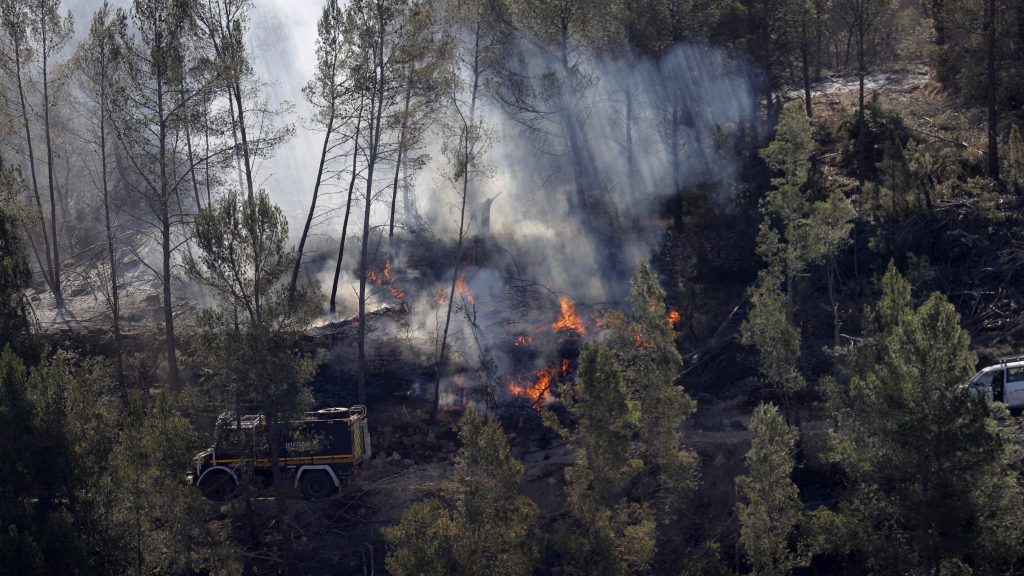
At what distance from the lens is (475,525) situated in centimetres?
1633

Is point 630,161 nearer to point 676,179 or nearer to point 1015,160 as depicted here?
point 676,179

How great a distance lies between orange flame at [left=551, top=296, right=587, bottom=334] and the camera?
26.6 m

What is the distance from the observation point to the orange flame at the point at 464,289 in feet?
96.1

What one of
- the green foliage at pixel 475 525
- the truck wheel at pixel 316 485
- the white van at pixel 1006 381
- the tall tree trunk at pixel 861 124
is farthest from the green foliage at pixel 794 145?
the truck wheel at pixel 316 485

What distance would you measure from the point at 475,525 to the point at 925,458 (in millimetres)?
7820

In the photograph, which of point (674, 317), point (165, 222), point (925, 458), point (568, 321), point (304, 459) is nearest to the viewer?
point (925, 458)

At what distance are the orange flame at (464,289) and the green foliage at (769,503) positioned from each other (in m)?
13.1

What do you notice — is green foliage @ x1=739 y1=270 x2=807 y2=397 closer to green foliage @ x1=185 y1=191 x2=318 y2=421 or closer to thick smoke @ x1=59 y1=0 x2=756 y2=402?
thick smoke @ x1=59 y1=0 x2=756 y2=402

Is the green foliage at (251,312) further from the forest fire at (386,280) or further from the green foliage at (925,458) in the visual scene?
the green foliage at (925,458)

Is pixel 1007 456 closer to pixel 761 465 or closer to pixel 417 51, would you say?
pixel 761 465

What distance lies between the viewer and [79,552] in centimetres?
1644

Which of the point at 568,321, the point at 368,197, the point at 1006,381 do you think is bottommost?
the point at 1006,381

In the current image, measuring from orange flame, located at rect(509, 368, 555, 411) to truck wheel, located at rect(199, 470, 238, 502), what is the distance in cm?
781

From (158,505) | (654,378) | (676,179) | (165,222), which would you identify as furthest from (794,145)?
(158,505)
